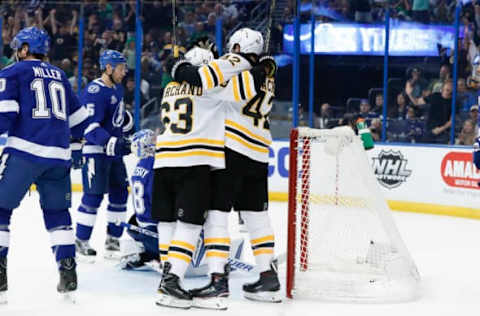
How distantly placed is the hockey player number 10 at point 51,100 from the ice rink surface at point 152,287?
883 mm

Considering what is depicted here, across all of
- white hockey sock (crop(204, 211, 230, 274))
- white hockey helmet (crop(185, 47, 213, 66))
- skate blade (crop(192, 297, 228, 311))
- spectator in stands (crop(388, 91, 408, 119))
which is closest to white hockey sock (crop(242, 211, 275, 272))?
white hockey sock (crop(204, 211, 230, 274))

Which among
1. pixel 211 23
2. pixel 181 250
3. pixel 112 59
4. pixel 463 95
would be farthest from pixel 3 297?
pixel 211 23

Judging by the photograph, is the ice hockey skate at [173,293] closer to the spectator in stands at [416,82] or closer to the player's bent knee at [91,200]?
the player's bent knee at [91,200]

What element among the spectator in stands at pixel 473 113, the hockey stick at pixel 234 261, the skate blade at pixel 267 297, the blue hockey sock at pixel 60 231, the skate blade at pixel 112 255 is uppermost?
the spectator in stands at pixel 473 113

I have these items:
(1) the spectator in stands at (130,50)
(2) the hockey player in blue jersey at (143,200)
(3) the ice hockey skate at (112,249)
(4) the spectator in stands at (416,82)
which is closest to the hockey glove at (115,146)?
(2) the hockey player in blue jersey at (143,200)

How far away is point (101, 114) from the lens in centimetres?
493

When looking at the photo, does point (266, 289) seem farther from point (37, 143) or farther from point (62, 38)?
point (62, 38)

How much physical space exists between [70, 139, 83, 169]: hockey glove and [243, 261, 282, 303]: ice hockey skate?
1.19 metres

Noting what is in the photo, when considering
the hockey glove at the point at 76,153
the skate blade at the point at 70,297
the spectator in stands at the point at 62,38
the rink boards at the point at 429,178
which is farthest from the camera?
the spectator in stands at the point at 62,38

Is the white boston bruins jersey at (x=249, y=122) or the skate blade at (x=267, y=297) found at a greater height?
the white boston bruins jersey at (x=249, y=122)

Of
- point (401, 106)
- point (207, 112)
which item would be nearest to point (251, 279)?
point (207, 112)

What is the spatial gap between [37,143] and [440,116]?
552cm

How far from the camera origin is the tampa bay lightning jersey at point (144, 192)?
14.9ft

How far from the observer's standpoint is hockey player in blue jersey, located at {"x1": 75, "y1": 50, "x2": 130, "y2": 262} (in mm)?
4898
